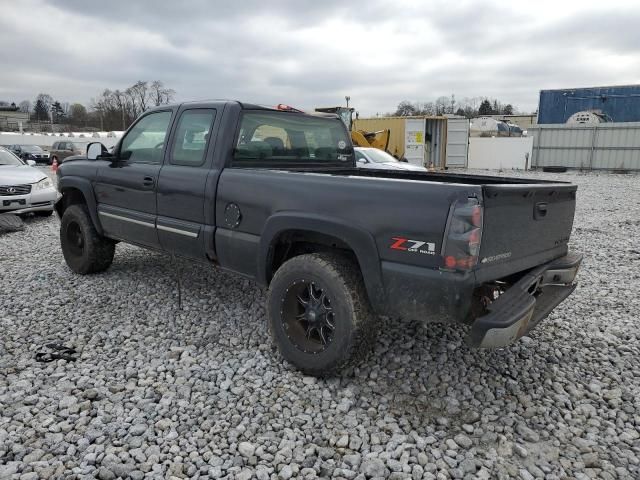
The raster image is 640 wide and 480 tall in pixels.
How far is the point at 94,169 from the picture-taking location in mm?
5242

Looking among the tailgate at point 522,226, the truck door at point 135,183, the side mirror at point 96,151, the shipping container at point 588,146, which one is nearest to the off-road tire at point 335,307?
the tailgate at point 522,226

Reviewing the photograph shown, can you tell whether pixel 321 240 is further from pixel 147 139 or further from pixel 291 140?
pixel 147 139

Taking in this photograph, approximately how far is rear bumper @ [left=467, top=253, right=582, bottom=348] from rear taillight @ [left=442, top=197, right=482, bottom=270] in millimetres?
344

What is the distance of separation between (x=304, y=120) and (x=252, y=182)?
136 centimetres

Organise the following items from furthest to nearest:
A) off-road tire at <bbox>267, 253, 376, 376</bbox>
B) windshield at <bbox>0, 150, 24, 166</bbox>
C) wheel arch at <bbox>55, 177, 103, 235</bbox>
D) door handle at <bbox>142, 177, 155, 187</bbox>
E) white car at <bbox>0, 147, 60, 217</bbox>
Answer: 1. windshield at <bbox>0, 150, 24, 166</bbox>
2. white car at <bbox>0, 147, 60, 217</bbox>
3. wheel arch at <bbox>55, 177, 103, 235</bbox>
4. door handle at <bbox>142, 177, 155, 187</bbox>
5. off-road tire at <bbox>267, 253, 376, 376</bbox>

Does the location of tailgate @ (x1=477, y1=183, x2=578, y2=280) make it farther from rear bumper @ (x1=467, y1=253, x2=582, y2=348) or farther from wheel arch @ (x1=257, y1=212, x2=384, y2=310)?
wheel arch @ (x1=257, y1=212, x2=384, y2=310)

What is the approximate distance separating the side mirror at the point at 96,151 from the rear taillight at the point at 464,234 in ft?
12.9

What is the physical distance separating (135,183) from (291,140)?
1.54 meters

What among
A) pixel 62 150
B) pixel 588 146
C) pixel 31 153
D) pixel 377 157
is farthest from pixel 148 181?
pixel 31 153

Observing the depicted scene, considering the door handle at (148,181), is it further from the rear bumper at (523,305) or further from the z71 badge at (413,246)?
the rear bumper at (523,305)

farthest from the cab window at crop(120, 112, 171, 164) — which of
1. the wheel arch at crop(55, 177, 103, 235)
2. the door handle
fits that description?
the wheel arch at crop(55, 177, 103, 235)

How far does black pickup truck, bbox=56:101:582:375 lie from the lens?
2688mm

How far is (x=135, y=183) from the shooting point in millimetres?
4637

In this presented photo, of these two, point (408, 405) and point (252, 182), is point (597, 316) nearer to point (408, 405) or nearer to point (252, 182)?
point (408, 405)
